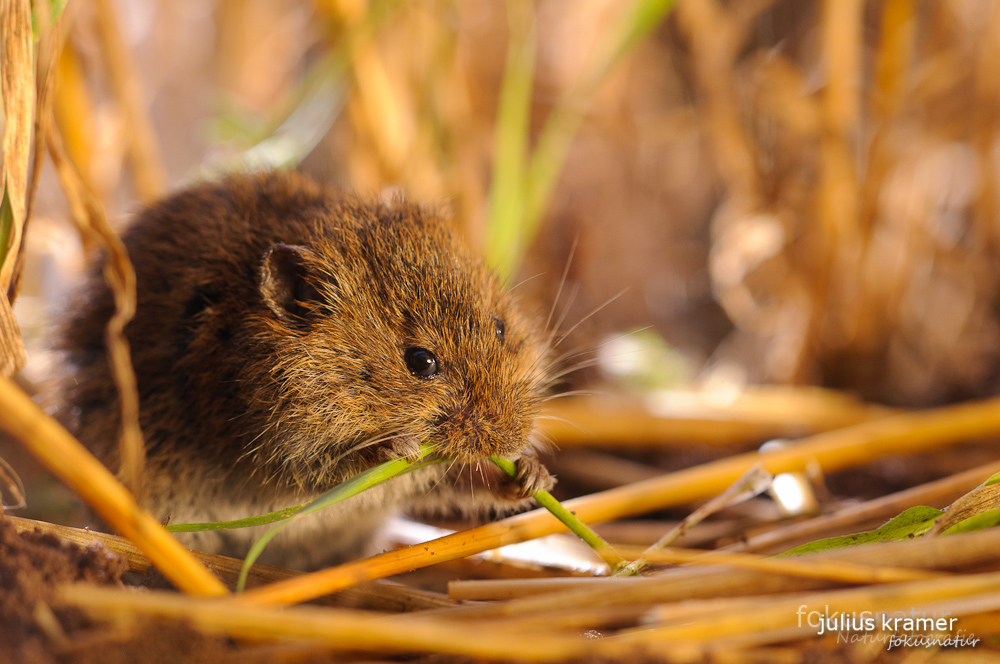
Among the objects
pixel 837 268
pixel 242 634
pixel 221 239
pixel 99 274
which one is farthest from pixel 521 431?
pixel 837 268

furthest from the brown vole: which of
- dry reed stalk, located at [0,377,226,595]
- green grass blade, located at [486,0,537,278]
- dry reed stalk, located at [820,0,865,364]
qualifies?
dry reed stalk, located at [820,0,865,364]

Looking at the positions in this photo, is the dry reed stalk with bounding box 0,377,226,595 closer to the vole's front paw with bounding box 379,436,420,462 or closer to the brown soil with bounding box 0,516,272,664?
the brown soil with bounding box 0,516,272,664

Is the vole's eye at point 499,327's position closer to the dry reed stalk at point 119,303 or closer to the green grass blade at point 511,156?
the dry reed stalk at point 119,303

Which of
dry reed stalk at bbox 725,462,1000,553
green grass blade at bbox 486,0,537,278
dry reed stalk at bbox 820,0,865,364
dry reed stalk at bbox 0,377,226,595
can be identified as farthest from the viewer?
green grass blade at bbox 486,0,537,278

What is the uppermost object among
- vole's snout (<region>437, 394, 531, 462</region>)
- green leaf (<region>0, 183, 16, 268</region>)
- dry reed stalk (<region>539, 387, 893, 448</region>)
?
dry reed stalk (<region>539, 387, 893, 448</region>)

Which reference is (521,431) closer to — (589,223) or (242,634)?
(242,634)

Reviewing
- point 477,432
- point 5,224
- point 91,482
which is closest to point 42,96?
point 5,224

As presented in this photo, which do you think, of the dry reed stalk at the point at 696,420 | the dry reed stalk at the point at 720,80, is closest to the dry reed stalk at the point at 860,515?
the dry reed stalk at the point at 696,420

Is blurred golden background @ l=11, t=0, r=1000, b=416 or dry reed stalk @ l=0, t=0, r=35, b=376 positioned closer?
dry reed stalk @ l=0, t=0, r=35, b=376
